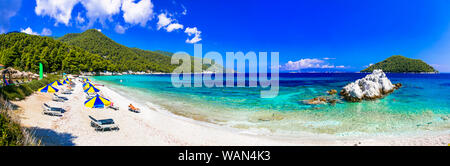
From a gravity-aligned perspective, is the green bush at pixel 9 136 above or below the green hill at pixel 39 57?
below

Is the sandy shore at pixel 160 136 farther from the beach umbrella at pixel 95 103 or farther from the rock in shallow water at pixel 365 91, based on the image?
the rock in shallow water at pixel 365 91

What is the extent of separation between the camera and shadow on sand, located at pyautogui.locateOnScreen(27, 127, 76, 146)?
912cm

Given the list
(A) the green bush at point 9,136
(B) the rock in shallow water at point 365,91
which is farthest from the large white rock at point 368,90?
(A) the green bush at point 9,136

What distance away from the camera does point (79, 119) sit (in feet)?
45.0

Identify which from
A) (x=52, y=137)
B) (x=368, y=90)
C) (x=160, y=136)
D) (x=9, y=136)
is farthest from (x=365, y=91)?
(x=9, y=136)

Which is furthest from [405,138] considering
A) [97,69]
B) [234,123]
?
[97,69]

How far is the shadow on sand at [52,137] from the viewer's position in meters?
9.12

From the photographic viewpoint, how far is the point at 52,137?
9828 mm

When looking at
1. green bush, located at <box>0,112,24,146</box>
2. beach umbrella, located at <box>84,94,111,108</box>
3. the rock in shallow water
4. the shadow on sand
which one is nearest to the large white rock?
the rock in shallow water

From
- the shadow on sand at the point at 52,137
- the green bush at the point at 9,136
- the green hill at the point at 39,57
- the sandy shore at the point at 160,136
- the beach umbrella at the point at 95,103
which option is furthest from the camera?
the green hill at the point at 39,57

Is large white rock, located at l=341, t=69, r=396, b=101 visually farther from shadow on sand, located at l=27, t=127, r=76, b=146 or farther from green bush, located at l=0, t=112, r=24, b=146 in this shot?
green bush, located at l=0, t=112, r=24, b=146
